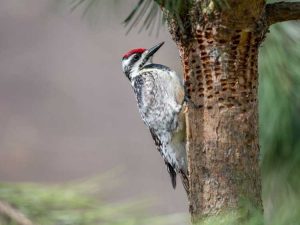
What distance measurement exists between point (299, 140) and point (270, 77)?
200 mm

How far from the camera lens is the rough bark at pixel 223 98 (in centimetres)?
153

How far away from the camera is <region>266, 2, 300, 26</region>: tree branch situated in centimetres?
159

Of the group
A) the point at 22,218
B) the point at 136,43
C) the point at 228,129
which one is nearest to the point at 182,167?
the point at 228,129

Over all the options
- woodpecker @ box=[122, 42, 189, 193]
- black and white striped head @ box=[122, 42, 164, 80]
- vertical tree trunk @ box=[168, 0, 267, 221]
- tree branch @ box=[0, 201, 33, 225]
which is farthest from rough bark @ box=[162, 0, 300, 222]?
black and white striped head @ box=[122, 42, 164, 80]

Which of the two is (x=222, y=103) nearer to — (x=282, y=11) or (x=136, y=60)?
(x=282, y=11)

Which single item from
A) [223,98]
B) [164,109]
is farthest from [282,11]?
[164,109]

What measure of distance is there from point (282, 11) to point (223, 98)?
8.1 inches

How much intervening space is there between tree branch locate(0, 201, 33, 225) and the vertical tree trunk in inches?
24.1

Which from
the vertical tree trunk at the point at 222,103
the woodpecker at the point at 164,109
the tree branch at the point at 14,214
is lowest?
the woodpecker at the point at 164,109

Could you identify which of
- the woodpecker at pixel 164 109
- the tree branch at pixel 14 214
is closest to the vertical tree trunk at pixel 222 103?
the tree branch at pixel 14 214

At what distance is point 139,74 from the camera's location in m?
2.92

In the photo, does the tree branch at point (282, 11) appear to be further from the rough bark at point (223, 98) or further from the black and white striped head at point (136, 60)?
the black and white striped head at point (136, 60)

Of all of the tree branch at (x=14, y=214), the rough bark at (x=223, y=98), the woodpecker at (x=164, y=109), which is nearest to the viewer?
the tree branch at (x=14, y=214)

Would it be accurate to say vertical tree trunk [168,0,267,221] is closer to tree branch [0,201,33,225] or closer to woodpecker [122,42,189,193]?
tree branch [0,201,33,225]
